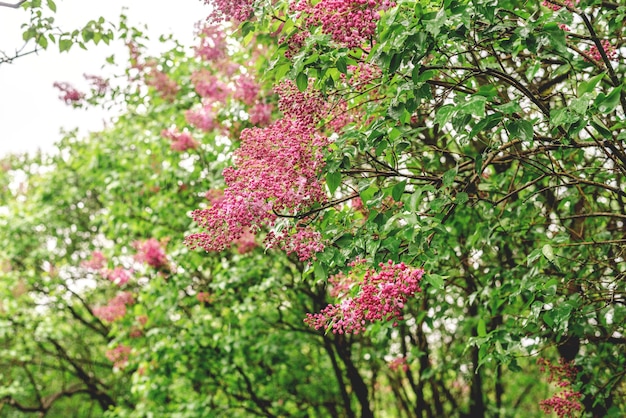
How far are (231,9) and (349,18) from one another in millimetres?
709

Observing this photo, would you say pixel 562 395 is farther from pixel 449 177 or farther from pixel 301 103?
pixel 301 103

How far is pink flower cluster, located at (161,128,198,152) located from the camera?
6473 millimetres

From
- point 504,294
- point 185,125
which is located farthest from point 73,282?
point 504,294

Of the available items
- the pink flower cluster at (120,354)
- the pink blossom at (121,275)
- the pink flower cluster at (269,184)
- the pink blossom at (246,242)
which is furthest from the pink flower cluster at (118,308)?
the pink flower cluster at (269,184)

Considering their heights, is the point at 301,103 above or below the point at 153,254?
below

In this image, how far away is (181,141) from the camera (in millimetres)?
6473

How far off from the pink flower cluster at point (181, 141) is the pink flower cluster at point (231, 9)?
3.62 m

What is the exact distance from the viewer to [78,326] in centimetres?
1304

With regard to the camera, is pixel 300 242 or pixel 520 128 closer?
pixel 520 128

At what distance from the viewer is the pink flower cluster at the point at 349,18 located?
8.14 ft

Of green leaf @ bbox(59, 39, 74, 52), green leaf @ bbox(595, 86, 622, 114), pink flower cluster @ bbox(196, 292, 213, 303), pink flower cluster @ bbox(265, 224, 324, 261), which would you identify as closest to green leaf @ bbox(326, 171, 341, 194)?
pink flower cluster @ bbox(265, 224, 324, 261)

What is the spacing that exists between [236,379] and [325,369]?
1.89 metres

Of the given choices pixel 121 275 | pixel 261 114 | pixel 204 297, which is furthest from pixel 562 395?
pixel 121 275

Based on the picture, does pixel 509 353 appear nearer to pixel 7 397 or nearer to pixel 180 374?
pixel 180 374
